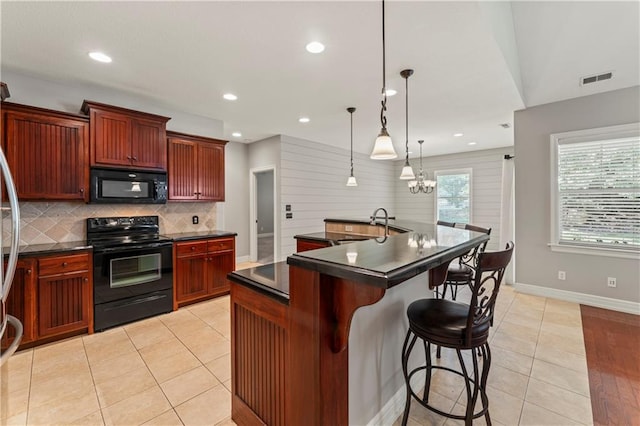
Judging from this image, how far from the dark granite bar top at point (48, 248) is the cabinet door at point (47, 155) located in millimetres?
511

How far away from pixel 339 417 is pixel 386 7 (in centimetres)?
264

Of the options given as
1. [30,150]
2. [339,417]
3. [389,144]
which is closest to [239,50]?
[389,144]

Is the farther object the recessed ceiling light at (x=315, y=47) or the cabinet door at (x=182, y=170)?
the cabinet door at (x=182, y=170)

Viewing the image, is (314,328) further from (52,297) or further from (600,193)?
(600,193)

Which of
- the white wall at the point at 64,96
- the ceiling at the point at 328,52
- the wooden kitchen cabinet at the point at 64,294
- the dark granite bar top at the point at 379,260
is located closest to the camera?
the dark granite bar top at the point at 379,260

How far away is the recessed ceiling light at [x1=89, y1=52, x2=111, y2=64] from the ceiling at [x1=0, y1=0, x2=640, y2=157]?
7cm

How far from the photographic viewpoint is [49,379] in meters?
2.25

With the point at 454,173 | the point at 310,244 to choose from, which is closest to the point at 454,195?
the point at 454,173

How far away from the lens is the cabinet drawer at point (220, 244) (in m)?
3.97

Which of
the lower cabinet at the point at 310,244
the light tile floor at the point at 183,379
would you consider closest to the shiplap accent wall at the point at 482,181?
the light tile floor at the point at 183,379

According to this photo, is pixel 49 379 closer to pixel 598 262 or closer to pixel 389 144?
pixel 389 144

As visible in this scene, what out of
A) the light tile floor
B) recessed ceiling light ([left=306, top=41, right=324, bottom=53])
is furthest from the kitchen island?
recessed ceiling light ([left=306, top=41, right=324, bottom=53])

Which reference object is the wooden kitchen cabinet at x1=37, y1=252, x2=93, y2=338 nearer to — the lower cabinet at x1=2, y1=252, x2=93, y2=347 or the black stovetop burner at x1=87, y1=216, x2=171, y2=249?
the lower cabinet at x1=2, y1=252, x2=93, y2=347

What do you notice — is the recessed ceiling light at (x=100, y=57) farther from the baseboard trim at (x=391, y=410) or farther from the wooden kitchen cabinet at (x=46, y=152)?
the baseboard trim at (x=391, y=410)
